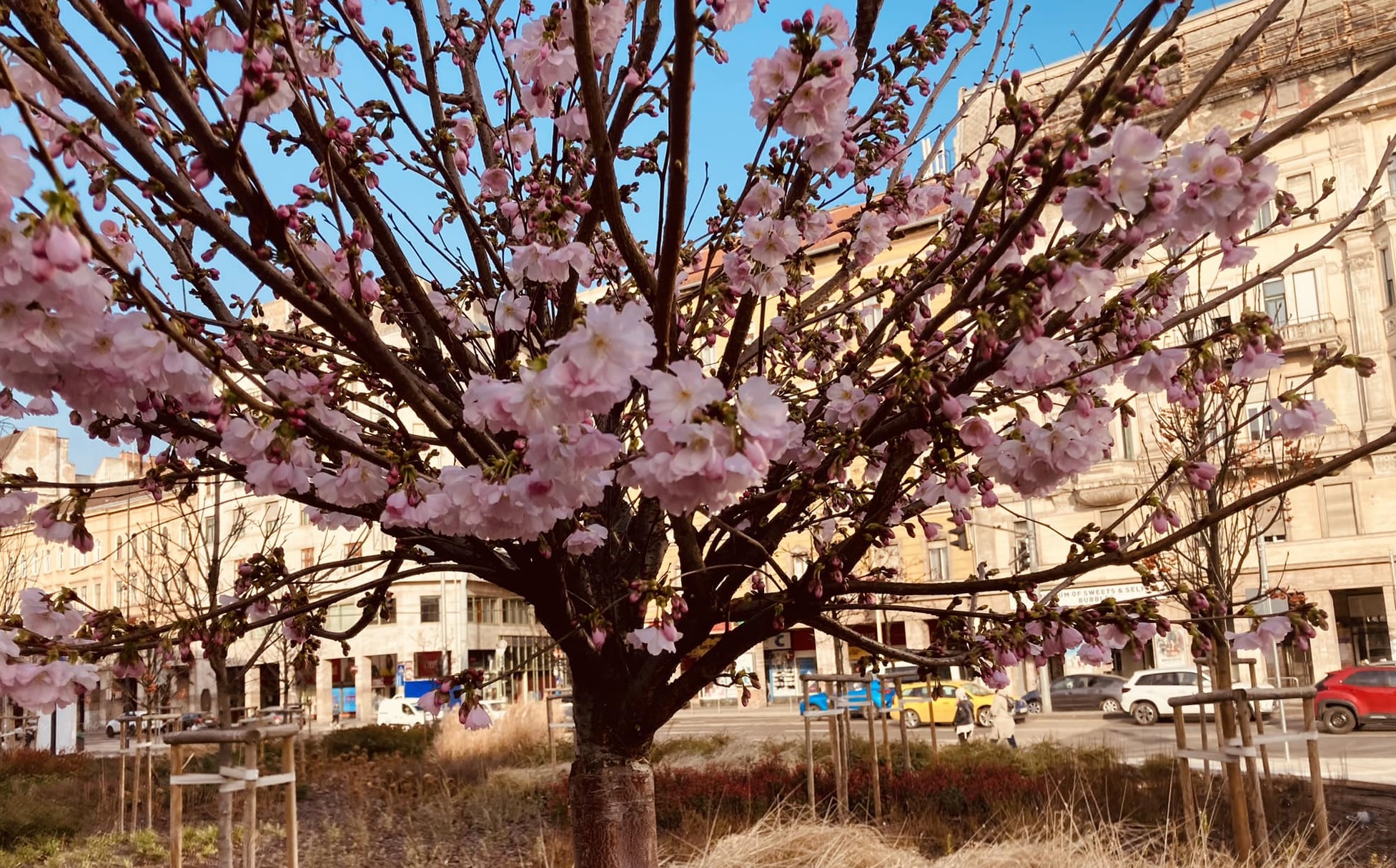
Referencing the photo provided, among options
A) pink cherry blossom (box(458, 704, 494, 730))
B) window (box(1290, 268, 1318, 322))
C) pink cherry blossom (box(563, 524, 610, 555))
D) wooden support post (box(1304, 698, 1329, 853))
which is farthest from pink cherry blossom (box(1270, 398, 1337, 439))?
window (box(1290, 268, 1318, 322))

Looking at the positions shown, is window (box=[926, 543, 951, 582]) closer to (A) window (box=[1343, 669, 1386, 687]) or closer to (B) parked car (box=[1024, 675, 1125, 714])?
(B) parked car (box=[1024, 675, 1125, 714])

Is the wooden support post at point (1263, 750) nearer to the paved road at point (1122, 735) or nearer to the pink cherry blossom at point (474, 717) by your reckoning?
the paved road at point (1122, 735)

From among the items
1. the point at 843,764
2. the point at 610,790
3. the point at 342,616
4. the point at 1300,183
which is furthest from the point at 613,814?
the point at 342,616

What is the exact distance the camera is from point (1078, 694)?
1093 inches

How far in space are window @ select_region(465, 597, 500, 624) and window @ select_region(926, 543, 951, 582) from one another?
19.8 m

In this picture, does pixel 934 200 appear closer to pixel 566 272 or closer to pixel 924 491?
pixel 924 491

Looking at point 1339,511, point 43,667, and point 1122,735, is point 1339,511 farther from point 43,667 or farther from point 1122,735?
point 43,667

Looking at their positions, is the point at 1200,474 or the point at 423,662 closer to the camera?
the point at 1200,474

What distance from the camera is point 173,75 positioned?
203 cm

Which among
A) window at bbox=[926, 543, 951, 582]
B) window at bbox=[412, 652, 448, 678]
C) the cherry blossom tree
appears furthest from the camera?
window at bbox=[412, 652, 448, 678]

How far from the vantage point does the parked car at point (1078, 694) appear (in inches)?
1075

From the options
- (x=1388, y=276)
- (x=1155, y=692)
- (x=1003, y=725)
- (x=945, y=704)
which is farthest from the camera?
(x=1388, y=276)

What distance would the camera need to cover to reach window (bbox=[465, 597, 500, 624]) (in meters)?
44.8

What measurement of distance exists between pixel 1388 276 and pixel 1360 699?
13.0 metres
